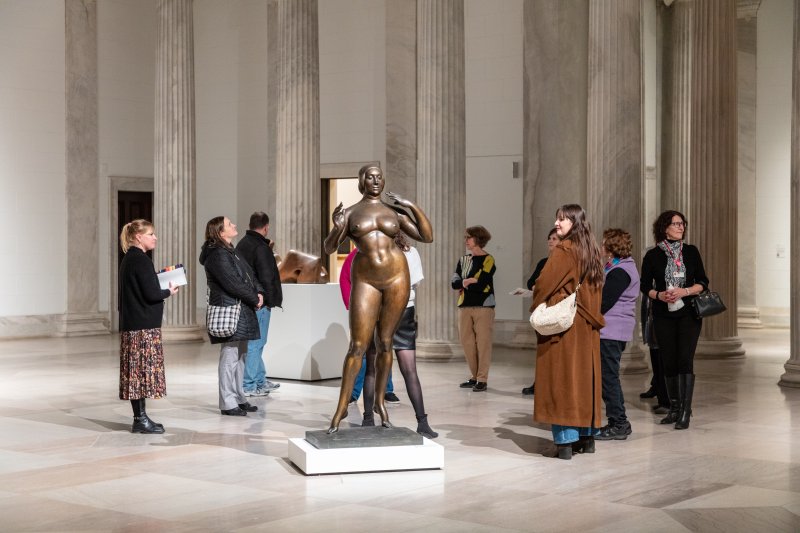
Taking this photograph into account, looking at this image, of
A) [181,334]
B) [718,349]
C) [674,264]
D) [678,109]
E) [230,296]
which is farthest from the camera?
[181,334]

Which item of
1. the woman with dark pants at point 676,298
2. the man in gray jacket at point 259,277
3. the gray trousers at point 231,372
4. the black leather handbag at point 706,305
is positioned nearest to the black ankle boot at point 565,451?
the woman with dark pants at point 676,298

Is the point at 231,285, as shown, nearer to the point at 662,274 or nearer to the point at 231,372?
the point at 231,372

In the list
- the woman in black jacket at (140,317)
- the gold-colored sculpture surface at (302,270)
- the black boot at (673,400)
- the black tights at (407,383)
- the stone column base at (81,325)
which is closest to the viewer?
the black tights at (407,383)

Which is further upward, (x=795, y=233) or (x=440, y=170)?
(x=440, y=170)

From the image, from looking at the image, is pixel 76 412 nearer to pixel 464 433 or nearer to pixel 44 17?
pixel 464 433

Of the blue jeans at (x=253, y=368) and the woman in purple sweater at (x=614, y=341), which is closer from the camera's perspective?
the woman in purple sweater at (x=614, y=341)

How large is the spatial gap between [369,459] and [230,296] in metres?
3.39

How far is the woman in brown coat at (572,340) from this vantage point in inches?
325

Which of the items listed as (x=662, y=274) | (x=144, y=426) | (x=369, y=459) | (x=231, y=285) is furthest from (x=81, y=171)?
(x=369, y=459)

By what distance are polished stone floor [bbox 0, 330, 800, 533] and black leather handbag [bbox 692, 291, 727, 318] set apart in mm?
1122

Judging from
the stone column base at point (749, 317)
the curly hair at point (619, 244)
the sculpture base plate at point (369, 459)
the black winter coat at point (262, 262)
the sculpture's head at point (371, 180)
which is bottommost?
the stone column base at point (749, 317)

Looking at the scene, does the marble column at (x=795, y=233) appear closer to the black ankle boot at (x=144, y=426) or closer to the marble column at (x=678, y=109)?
the marble column at (x=678, y=109)

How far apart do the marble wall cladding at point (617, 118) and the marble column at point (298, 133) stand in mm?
4641

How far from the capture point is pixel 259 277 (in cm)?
1234
